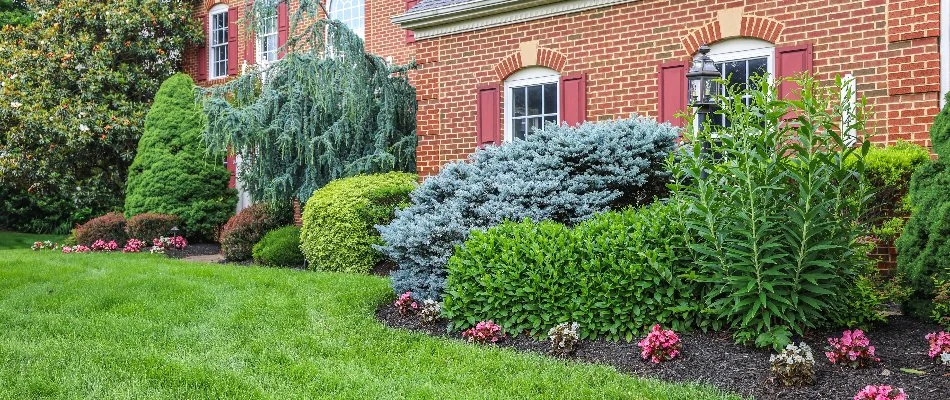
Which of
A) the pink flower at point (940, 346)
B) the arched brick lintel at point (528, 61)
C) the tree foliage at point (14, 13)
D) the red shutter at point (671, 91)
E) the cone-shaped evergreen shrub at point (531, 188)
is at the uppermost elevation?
the tree foliage at point (14, 13)

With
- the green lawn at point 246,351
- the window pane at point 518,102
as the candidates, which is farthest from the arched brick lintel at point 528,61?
the green lawn at point 246,351

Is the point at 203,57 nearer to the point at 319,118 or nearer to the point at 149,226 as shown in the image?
the point at 149,226

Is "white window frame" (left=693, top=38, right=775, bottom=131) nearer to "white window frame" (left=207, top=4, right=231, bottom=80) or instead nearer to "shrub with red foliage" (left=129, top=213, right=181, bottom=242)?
"shrub with red foliage" (left=129, top=213, right=181, bottom=242)

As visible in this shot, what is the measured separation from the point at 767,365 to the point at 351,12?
44.4 feet

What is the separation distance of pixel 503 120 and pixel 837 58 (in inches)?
161

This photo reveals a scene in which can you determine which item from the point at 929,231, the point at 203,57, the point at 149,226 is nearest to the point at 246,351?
the point at 929,231

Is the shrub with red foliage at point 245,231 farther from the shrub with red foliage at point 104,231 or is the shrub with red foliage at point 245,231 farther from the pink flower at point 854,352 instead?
the pink flower at point 854,352

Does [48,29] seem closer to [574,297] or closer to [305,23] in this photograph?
[305,23]

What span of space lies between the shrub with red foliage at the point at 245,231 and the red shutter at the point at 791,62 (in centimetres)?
735

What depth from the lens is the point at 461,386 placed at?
4.67m

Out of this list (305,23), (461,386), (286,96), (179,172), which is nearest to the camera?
(461,386)

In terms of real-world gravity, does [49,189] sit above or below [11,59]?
below

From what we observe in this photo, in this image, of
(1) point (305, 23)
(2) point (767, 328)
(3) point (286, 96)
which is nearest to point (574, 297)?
(2) point (767, 328)

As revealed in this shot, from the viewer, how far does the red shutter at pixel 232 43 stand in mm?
18219
